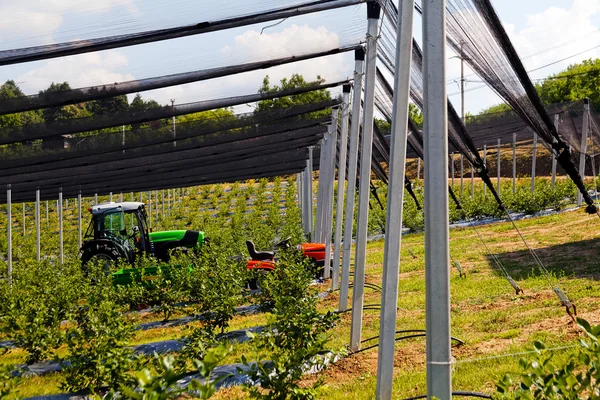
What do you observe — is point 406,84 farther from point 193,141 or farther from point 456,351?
point 193,141

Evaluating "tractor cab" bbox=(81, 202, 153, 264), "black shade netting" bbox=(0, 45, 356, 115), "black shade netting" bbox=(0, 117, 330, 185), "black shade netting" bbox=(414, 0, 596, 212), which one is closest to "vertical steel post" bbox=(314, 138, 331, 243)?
"black shade netting" bbox=(0, 117, 330, 185)

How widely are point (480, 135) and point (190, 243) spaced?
10.9m

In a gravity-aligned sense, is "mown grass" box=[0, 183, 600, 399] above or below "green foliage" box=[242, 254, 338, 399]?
below

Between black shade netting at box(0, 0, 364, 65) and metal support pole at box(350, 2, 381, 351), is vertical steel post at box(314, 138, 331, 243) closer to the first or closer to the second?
metal support pole at box(350, 2, 381, 351)

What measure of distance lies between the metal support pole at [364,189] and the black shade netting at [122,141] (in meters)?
4.11

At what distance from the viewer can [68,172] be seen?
39.8 feet

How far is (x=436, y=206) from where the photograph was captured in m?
3.59

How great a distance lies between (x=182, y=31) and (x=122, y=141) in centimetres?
476

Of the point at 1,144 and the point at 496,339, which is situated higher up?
the point at 1,144

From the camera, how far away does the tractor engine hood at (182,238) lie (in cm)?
1622

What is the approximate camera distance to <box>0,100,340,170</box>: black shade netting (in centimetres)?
960

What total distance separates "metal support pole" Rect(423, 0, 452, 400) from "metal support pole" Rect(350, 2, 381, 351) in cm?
318

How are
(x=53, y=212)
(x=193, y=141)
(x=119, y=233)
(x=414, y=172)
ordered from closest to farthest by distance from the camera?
(x=193, y=141) < (x=119, y=233) < (x=53, y=212) < (x=414, y=172)

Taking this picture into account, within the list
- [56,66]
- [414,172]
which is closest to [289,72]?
[56,66]
